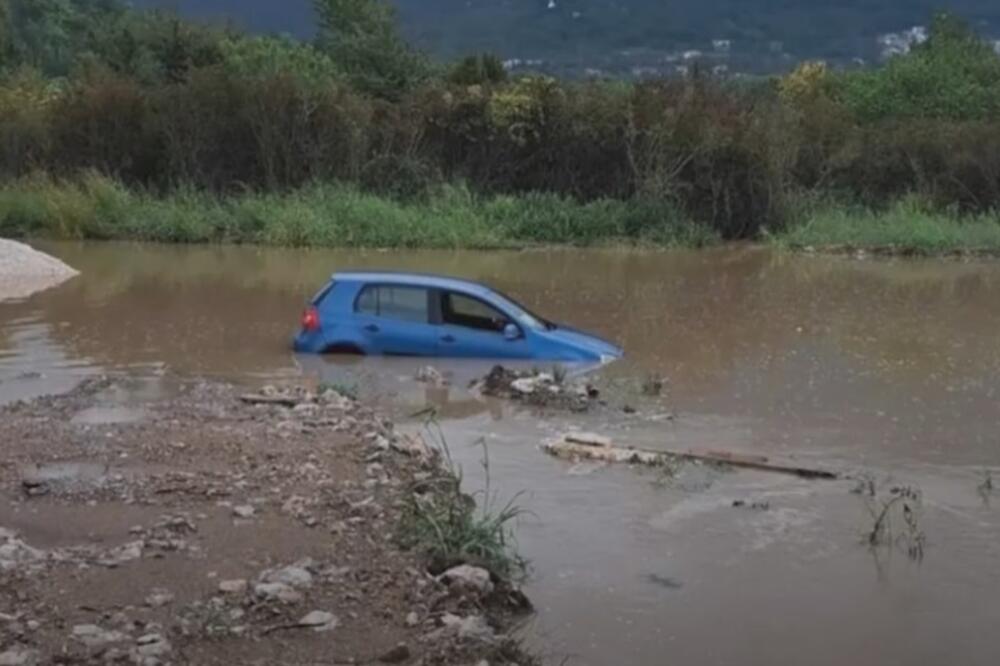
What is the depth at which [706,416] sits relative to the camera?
48.5 feet

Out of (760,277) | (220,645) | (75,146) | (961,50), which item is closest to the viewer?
(220,645)

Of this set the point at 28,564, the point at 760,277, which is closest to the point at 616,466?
the point at 28,564

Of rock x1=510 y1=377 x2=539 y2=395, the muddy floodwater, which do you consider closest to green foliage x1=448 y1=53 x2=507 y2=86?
the muddy floodwater

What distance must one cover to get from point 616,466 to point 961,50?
41.7 metres

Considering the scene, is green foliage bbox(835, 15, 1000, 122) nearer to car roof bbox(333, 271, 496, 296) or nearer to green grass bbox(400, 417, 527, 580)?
car roof bbox(333, 271, 496, 296)

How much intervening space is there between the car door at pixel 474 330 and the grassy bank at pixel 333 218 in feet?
48.9

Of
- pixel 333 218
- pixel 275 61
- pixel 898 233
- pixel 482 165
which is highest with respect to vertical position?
pixel 275 61

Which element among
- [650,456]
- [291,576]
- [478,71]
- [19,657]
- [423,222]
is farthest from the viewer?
[478,71]

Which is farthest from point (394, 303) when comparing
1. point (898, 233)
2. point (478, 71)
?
point (478, 71)

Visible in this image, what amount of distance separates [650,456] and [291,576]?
4764mm

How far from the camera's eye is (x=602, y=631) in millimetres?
8516

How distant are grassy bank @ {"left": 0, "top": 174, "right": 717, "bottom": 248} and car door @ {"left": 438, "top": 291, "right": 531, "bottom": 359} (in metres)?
14.9

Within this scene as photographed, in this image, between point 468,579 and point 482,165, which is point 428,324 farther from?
point 482,165

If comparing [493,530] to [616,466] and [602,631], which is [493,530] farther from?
[616,466]
